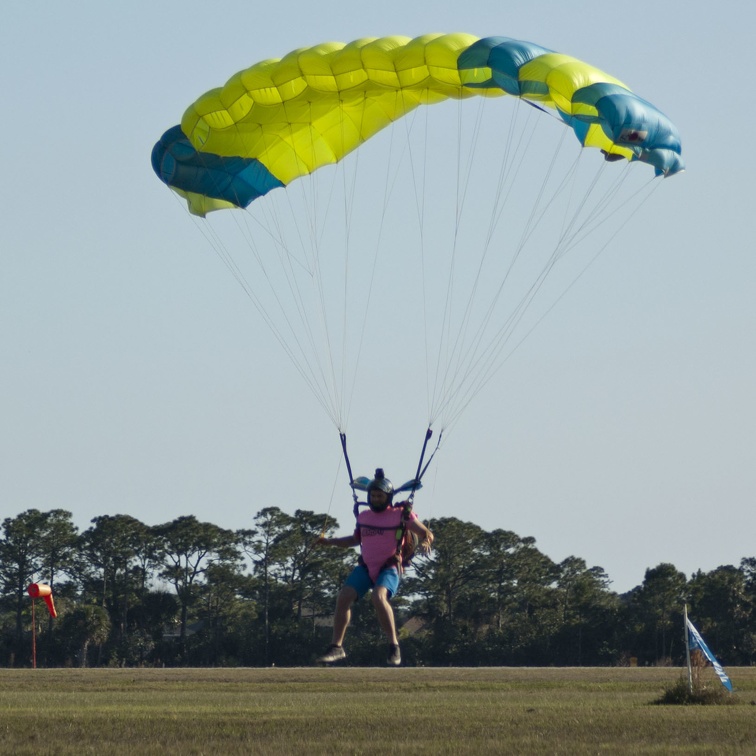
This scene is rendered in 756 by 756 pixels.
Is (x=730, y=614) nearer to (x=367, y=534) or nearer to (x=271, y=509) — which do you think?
(x=271, y=509)

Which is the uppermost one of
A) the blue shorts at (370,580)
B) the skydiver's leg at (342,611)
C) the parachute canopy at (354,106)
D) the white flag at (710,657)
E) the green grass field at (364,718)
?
the parachute canopy at (354,106)

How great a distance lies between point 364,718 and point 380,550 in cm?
641

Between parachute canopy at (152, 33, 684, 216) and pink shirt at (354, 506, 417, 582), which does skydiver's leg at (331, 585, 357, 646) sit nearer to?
pink shirt at (354, 506, 417, 582)

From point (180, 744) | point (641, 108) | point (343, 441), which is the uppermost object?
point (641, 108)

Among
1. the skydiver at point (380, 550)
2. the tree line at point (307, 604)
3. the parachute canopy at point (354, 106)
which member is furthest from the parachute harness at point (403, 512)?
the tree line at point (307, 604)

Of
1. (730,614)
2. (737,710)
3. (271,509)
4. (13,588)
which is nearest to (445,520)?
(271,509)

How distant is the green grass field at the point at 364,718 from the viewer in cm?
1959

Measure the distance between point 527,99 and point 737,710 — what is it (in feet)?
34.6

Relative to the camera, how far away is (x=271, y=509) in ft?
238

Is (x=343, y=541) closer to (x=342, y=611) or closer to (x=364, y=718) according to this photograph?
(x=342, y=611)

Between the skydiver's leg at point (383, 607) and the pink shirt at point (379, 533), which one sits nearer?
the skydiver's leg at point (383, 607)

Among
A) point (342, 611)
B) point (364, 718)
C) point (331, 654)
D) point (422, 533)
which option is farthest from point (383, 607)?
point (364, 718)

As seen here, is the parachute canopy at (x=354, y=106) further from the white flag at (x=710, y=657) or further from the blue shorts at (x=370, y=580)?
the white flag at (x=710, y=657)

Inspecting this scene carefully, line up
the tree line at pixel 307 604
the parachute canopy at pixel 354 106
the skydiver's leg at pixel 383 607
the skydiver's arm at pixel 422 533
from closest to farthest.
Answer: the skydiver's leg at pixel 383 607
the skydiver's arm at pixel 422 533
the parachute canopy at pixel 354 106
the tree line at pixel 307 604
